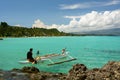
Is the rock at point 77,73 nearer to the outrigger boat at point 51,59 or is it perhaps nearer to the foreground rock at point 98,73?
the foreground rock at point 98,73

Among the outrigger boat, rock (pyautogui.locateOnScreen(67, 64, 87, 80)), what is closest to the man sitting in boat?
the outrigger boat

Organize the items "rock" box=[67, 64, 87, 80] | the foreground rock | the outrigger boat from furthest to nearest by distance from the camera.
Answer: the outrigger boat → "rock" box=[67, 64, 87, 80] → the foreground rock

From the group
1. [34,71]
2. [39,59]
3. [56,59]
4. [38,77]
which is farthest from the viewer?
[56,59]

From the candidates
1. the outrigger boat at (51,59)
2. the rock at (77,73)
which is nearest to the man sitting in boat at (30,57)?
the outrigger boat at (51,59)

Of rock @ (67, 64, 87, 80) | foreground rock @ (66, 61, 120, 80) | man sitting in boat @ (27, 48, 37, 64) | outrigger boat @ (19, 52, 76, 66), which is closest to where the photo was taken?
foreground rock @ (66, 61, 120, 80)

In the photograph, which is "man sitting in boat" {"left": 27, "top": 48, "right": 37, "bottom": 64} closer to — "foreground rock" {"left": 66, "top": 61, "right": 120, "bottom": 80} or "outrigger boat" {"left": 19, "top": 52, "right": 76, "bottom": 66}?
"outrigger boat" {"left": 19, "top": 52, "right": 76, "bottom": 66}

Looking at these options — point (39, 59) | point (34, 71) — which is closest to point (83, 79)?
point (34, 71)

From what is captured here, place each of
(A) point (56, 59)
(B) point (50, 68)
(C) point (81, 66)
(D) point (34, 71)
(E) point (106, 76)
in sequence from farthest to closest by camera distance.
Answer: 1. (A) point (56, 59)
2. (B) point (50, 68)
3. (D) point (34, 71)
4. (C) point (81, 66)
5. (E) point (106, 76)

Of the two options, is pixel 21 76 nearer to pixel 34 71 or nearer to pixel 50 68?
pixel 34 71

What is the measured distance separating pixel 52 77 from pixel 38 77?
40.8 inches

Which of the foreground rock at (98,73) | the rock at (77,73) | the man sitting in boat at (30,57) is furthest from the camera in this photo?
the man sitting in boat at (30,57)

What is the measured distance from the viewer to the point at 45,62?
35.9m

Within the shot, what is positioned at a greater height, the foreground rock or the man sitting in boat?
the foreground rock

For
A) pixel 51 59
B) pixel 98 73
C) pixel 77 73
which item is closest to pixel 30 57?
pixel 51 59
